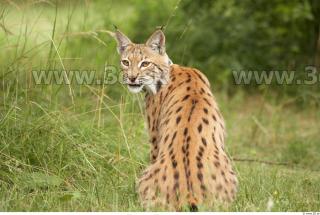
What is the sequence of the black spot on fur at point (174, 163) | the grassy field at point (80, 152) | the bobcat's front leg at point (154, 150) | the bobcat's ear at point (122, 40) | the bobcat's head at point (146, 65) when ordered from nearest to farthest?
the black spot on fur at point (174, 163) < the grassy field at point (80, 152) < the bobcat's front leg at point (154, 150) < the bobcat's head at point (146, 65) < the bobcat's ear at point (122, 40)

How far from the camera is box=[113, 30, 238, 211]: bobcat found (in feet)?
23.1

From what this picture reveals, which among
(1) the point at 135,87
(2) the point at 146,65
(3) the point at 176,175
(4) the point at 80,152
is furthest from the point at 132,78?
(3) the point at 176,175

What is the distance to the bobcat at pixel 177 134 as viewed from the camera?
7.04 meters

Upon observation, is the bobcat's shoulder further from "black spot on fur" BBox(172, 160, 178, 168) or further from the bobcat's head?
the bobcat's head

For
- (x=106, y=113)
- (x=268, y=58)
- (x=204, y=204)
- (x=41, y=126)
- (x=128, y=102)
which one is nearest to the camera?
(x=204, y=204)

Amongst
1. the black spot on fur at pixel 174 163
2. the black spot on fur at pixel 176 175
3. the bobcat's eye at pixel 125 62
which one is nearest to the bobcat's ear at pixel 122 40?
the bobcat's eye at pixel 125 62

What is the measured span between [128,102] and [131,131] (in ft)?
1.26

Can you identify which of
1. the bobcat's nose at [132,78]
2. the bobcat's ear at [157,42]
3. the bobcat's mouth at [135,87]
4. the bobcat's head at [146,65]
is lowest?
the bobcat's mouth at [135,87]

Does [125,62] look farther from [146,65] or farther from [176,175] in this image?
[176,175]

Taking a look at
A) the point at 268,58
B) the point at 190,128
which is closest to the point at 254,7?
the point at 268,58

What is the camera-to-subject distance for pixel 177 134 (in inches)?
294

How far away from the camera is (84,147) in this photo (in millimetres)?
8734

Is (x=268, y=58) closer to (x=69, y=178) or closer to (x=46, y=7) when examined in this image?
(x=46, y=7)

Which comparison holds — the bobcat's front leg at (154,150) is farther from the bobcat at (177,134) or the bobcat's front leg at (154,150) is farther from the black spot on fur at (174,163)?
the black spot on fur at (174,163)
